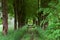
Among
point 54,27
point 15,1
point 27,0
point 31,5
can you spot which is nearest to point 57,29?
point 54,27

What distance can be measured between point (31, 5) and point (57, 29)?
2506 centimetres

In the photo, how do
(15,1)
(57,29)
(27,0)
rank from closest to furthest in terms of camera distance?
(57,29), (15,1), (27,0)

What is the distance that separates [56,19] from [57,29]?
0.27m

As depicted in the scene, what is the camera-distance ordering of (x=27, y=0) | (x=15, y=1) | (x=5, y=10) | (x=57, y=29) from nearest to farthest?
(x=57, y=29), (x=5, y=10), (x=15, y=1), (x=27, y=0)

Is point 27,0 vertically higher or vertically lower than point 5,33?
higher

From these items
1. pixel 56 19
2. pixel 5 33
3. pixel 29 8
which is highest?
pixel 29 8

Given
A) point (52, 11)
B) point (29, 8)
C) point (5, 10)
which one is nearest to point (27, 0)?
point (29, 8)

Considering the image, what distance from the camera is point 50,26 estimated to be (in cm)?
511

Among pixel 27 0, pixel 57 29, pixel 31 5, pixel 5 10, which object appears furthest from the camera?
pixel 31 5

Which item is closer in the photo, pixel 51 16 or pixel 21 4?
pixel 51 16

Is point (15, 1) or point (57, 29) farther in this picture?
point (15, 1)

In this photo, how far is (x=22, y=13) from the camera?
26.2 metres

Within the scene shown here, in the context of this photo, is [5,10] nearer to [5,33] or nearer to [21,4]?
[5,33]

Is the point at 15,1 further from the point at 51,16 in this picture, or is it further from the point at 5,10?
the point at 51,16
